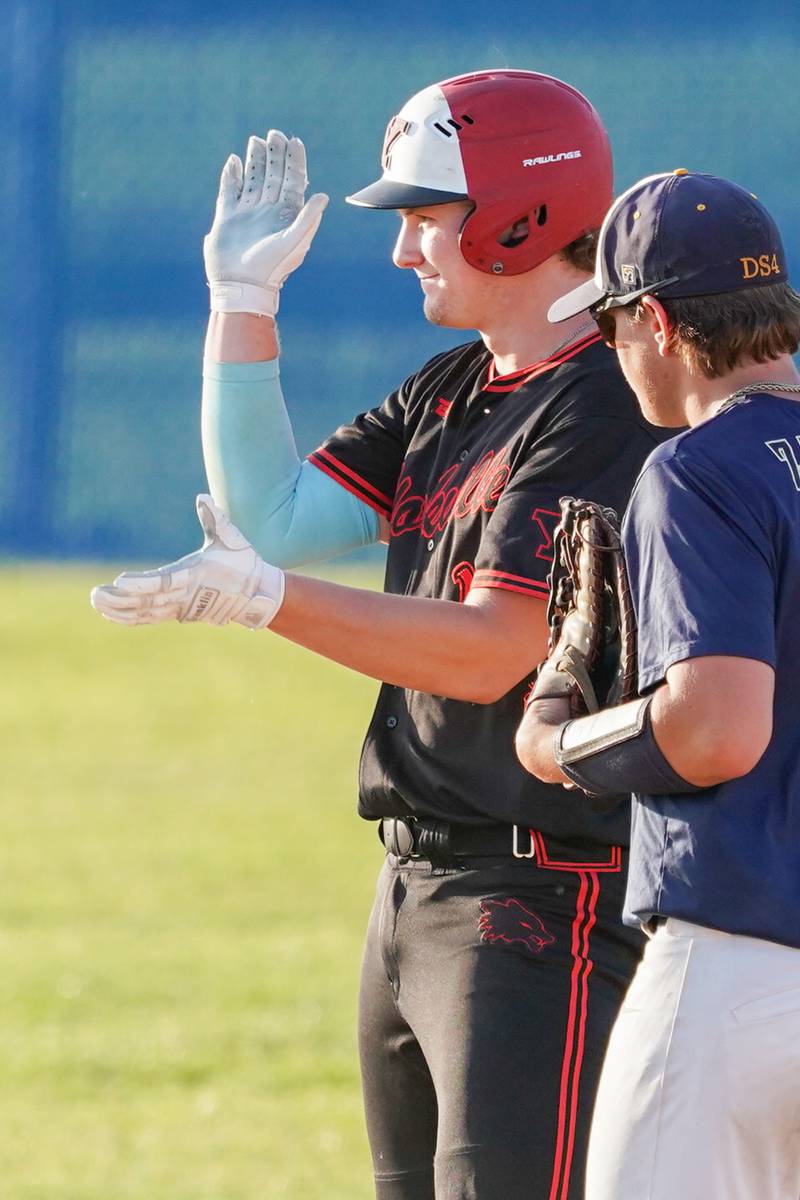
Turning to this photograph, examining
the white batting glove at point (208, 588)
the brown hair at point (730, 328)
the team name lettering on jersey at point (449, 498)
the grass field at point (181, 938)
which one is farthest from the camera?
the grass field at point (181, 938)

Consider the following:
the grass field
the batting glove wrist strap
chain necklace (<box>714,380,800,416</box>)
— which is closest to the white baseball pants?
chain necklace (<box>714,380,800,416</box>)

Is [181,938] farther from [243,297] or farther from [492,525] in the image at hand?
[492,525]

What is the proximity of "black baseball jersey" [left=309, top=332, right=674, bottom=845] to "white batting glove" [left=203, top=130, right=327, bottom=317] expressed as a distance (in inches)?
13.8

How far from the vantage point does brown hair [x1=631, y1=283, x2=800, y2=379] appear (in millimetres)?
2107

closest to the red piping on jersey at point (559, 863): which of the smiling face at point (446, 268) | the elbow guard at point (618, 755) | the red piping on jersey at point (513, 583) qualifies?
the red piping on jersey at point (513, 583)

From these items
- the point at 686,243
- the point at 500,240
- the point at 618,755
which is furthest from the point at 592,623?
the point at 500,240

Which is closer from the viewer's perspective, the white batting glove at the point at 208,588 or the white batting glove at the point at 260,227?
the white batting glove at the point at 208,588

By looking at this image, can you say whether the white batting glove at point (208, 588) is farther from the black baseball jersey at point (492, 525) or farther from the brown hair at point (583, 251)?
the brown hair at point (583, 251)

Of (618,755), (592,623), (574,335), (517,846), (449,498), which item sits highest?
(574,335)

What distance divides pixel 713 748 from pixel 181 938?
235 inches

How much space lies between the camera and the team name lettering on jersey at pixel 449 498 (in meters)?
2.66

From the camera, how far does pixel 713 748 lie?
1.96 meters

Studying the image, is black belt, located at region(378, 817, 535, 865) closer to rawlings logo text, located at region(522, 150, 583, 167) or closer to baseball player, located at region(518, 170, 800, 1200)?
baseball player, located at region(518, 170, 800, 1200)

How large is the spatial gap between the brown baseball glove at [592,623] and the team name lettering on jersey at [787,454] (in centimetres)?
27
